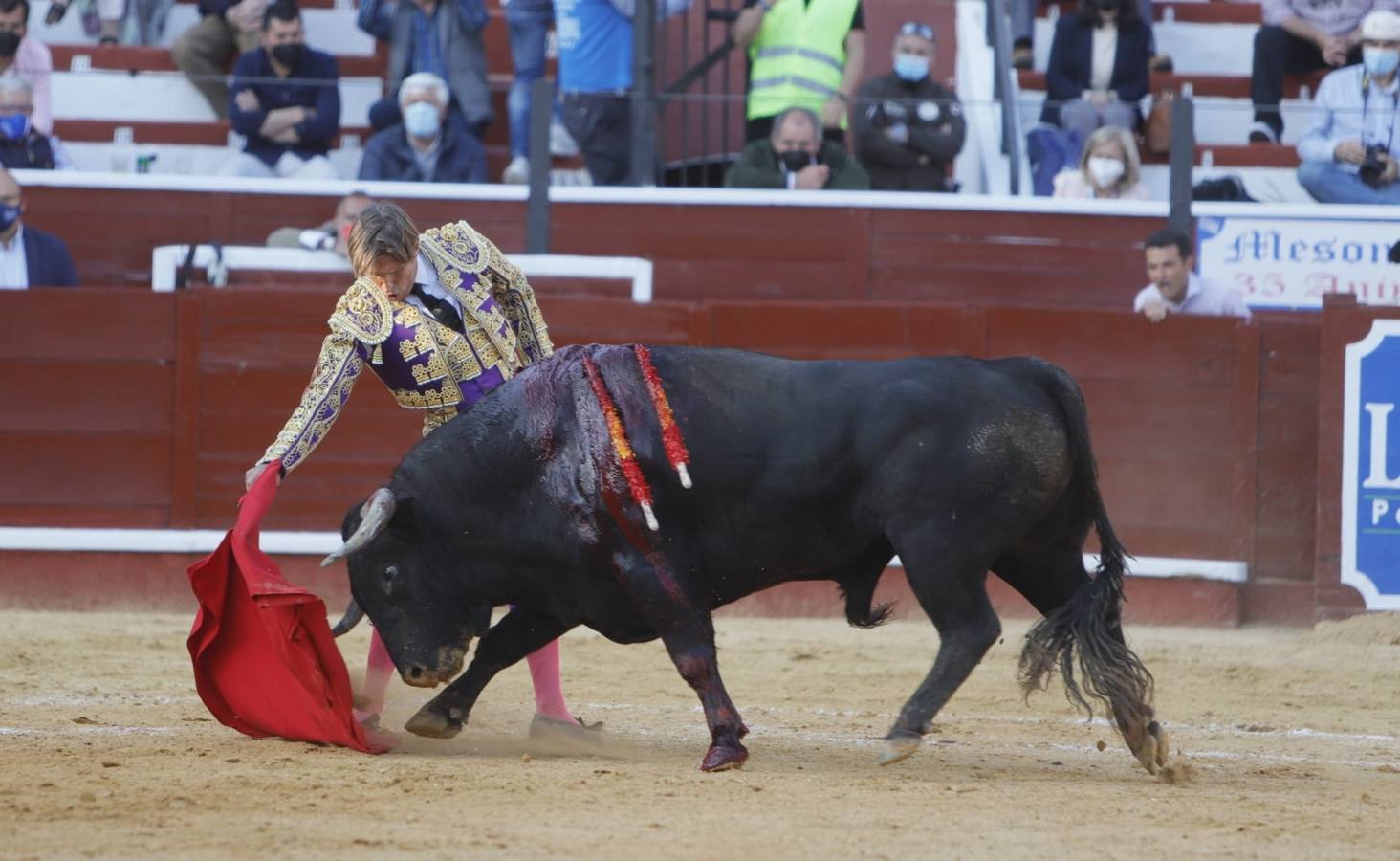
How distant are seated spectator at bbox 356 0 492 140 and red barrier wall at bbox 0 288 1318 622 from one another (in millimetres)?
1825

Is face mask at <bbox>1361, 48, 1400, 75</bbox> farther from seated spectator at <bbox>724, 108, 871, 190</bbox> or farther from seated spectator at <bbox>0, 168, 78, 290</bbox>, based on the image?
seated spectator at <bbox>0, 168, 78, 290</bbox>

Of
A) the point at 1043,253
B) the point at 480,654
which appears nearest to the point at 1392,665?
the point at 1043,253

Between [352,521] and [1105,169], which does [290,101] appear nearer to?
[1105,169]

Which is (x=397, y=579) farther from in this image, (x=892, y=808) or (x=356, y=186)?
(x=356, y=186)

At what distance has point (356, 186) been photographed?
8773 mm

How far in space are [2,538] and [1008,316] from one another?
12.7 ft

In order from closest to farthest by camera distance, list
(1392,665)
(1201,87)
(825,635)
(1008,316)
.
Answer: (1392,665) → (825,635) → (1008,316) → (1201,87)

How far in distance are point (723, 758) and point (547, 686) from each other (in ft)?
2.27

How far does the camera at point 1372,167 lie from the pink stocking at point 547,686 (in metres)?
5.10

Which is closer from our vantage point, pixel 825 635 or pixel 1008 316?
pixel 825 635

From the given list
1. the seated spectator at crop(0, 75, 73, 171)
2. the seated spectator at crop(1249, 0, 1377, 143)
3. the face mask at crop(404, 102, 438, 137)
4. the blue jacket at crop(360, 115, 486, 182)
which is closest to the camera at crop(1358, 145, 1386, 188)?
the seated spectator at crop(1249, 0, 1377, 143)

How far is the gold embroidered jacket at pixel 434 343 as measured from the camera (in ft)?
15.5

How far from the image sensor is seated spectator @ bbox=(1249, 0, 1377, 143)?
9500mm

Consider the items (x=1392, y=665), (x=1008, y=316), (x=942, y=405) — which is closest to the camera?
(x=942, y=405)
